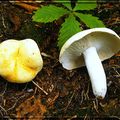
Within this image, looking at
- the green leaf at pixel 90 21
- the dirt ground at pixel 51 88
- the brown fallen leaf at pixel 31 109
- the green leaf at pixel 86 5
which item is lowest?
the brown fallen leaf at pixel 31 109

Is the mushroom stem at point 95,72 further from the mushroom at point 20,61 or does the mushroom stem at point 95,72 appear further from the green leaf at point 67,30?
the mushroom at point 20,61

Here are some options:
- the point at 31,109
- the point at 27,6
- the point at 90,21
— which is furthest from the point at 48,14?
the point at 31,109

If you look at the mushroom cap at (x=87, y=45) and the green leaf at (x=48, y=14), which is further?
the green leaf at (x=48, y=14)

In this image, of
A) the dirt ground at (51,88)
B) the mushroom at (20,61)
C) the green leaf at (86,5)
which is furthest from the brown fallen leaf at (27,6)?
the mushroom at (20,61)

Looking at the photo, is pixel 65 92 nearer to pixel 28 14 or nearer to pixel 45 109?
pixel 45 109

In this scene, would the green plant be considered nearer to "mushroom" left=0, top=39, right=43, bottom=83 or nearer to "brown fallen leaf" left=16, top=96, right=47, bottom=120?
"mushroom" left=0, top=39, right=43, bottom=83

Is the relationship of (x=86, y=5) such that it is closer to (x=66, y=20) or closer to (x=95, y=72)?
(x=66, y=20)

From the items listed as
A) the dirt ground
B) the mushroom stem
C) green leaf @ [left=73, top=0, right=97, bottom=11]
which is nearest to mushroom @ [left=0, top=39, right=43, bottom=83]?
the dirt ground

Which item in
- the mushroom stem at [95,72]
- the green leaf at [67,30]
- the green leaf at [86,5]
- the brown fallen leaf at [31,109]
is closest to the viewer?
the brown fallen leaf at [31,109]
